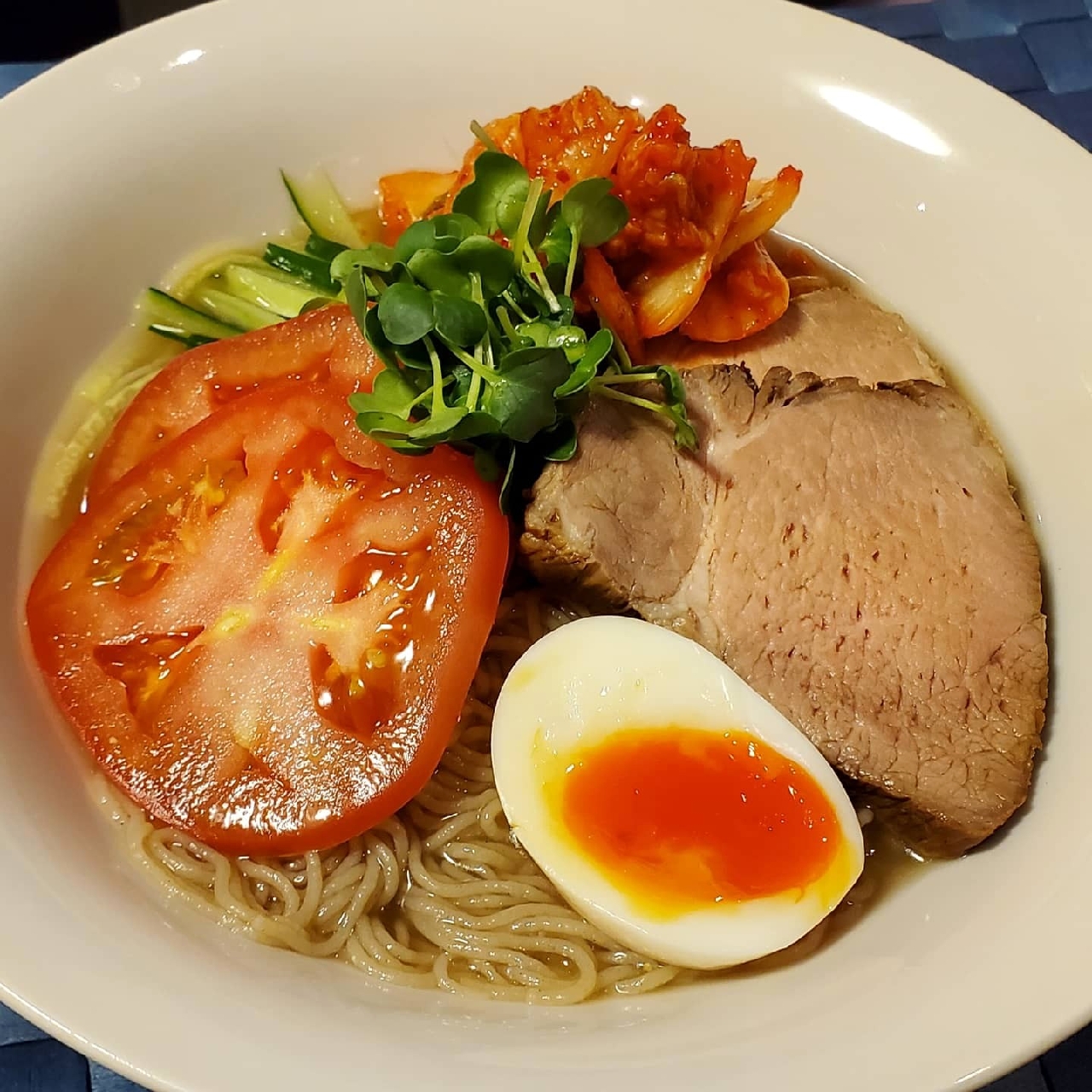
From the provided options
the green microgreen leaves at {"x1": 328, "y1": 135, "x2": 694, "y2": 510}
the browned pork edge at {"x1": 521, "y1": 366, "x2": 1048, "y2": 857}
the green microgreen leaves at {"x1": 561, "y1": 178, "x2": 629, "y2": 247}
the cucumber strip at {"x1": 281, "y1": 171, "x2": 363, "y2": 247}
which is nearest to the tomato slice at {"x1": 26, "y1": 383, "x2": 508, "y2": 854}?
the green microgreen leaves at {"x1": 328, "y1": 135, "x2": 694, "y2": 510}

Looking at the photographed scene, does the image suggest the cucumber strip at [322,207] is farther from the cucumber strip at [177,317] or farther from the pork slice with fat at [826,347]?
the pork slice with fat at [826,347]

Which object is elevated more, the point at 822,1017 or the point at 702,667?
the point at 702,667

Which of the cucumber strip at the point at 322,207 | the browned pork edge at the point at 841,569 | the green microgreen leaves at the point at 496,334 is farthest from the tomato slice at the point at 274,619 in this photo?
the cucumber strip at the point at 322,207

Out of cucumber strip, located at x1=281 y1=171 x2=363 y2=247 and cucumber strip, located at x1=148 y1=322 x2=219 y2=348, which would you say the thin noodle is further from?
cucumber strip, located at x1=281 y1=171 x2=363 y2=247

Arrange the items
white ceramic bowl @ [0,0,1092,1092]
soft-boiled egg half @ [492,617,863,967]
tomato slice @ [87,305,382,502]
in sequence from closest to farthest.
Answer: white ceramic bowl @ [0,0,1092,1092] → soft-boiled egg half @ [492,617,863,967] → tomato slice @ [87,305,382,502]

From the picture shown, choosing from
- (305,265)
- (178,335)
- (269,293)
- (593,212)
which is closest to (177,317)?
(178,335)

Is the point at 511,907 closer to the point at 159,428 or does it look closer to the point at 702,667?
the point at 702,667

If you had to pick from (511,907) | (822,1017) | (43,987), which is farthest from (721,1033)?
(43,987)
